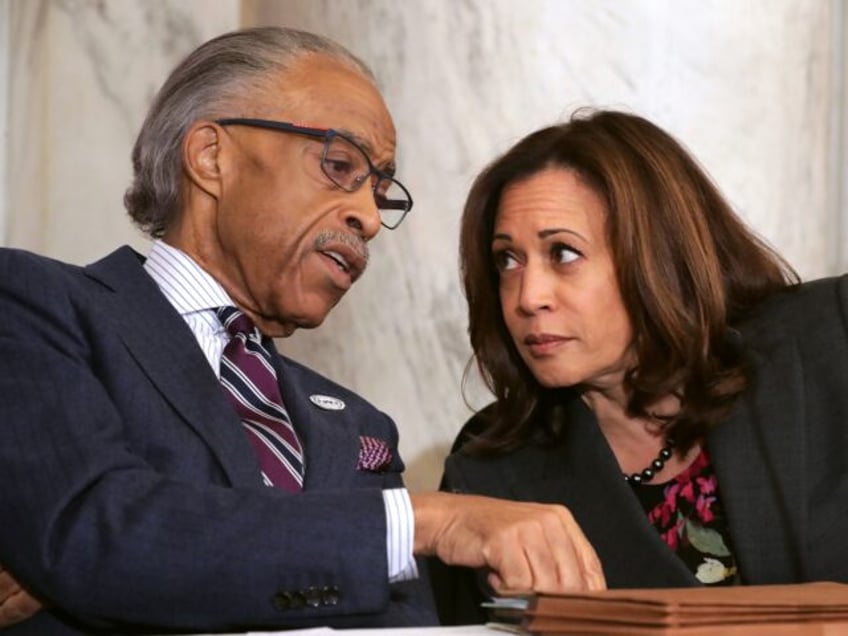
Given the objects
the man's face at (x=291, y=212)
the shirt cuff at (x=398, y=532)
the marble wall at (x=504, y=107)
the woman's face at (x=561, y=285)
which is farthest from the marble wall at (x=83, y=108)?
the shirt cuff at (x=398, y=532)

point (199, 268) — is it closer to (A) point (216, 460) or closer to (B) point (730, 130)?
(A) point (216, 460)

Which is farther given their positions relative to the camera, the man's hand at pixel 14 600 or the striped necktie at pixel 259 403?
the striped necktie at pixel 259 403

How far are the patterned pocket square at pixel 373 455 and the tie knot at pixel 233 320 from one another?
0.31 metres

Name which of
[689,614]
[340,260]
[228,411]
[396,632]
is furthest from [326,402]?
[689,614]

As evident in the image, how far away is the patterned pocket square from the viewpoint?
293cm

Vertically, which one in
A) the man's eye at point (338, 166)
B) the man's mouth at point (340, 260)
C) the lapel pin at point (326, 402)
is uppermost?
the man's eye at point (338, 166)

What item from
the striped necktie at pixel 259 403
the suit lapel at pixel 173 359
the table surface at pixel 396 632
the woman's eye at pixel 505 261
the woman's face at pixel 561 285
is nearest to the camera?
the table surface at pixel 396 632

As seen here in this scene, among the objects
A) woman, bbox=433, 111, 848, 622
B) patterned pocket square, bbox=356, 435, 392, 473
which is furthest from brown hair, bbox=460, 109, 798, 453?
patterned pocket square, bbox=356, 435, 392, 473

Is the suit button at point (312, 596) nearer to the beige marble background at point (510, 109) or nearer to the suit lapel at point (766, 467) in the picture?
the suit lapel at point (766, 467)

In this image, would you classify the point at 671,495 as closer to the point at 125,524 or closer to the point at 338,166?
the point at 338,166

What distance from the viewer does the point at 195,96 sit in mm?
3020

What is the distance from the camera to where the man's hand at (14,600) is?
2256 mm

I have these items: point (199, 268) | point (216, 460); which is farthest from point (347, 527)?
point (199, 268)

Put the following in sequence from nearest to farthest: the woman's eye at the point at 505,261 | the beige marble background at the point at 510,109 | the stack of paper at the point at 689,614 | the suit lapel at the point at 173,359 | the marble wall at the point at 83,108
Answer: the stack of paper at the point at 689,614
the suit lapel at the point at 173,359
the woman's eye at the point at 505,261
the beige marble background at the point at 510,109
the marble wall at the point at 83,108
